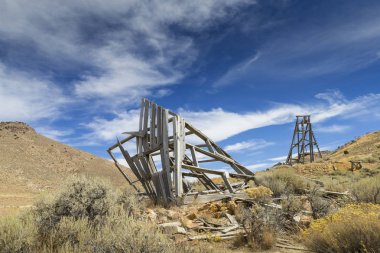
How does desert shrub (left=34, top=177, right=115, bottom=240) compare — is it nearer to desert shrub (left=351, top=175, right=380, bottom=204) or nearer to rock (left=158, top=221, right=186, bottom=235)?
rock (left=158, top=221, right=186, bottom=235)

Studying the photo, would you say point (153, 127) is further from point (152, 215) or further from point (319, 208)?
point (319, 208)

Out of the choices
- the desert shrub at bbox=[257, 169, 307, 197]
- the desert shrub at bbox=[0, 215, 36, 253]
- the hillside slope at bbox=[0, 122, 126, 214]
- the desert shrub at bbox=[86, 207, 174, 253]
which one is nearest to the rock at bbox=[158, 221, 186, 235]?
the desert shrub at bbox=[86, 207, 174, 253]

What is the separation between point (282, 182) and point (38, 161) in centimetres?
5084

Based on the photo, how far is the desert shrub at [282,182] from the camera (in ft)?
42.5

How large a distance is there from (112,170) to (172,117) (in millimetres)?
50963

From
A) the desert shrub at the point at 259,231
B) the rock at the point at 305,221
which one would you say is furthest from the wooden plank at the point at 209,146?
the desert shrub at the point at 259,231

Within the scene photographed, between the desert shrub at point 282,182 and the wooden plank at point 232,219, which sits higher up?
the desert shrub at point 282,182

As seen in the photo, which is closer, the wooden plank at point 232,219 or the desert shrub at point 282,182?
the wooden plank at point 232,219

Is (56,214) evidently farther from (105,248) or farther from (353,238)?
(353,238)

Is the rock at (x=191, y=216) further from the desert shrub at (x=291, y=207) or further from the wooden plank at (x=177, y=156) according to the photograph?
the desert shrub at (x=291, y=207)

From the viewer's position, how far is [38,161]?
5578cm

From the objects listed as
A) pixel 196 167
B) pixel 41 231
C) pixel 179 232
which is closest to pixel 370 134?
pixel 196 167

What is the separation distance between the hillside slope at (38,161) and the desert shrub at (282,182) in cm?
3111

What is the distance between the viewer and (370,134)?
45094 mm
